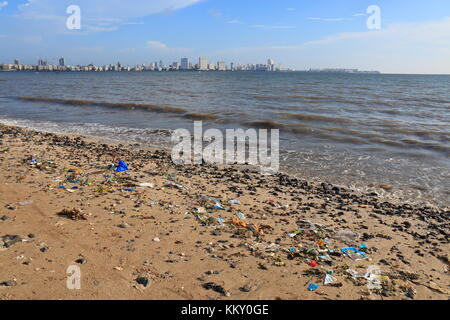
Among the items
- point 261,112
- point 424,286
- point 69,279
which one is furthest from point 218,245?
point 261,112

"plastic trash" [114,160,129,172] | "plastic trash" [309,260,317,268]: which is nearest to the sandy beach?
"plastic trash" [309,260,317,268]

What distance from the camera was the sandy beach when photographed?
4.20m

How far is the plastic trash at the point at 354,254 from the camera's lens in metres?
5.15

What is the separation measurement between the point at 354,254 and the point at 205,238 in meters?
2.48

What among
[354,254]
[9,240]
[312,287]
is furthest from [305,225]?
[9,240]

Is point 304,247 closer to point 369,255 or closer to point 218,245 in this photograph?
point 369,255

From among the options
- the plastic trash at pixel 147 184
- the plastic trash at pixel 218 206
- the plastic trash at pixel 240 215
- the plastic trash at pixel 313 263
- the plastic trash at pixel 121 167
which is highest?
the plastic trash at pixel 121 167

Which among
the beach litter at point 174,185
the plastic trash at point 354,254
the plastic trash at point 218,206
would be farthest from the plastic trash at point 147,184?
the plastic trash at point 354,254

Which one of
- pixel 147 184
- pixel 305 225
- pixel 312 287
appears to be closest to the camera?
pixel 312 287

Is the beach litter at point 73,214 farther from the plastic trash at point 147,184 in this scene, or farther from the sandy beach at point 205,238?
the plastic trash at point 147,184

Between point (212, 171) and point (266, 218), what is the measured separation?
3.48 metres

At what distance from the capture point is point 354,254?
207 inches

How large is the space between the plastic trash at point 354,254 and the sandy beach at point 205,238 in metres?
0.02

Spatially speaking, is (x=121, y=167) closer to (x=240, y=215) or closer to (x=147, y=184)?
(x=147, y=184)
